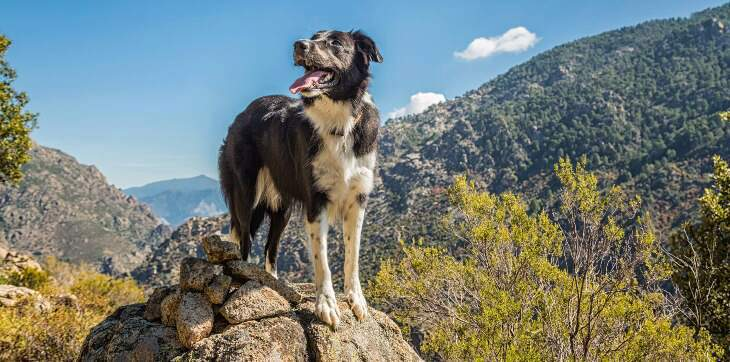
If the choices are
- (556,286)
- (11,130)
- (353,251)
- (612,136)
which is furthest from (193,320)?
(612,136)

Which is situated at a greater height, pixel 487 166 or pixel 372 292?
pixel 487 166

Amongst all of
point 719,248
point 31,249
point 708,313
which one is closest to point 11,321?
point 708,313

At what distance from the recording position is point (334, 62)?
15.2 ft

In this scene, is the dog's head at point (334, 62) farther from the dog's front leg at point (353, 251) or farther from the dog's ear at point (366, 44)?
the dog's front leg at point (353, 251)

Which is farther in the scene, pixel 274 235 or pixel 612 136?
pixel 612 136

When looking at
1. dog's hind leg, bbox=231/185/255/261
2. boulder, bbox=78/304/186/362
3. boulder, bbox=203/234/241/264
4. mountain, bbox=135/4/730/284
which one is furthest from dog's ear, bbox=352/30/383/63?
mountain, bbox=135/4/730/284

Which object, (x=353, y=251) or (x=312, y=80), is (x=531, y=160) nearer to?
(x=353, y=251)

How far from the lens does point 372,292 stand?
10875 millimetres

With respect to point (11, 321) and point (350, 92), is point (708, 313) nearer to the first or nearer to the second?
point (350, 92)

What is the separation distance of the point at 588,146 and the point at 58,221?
524ft

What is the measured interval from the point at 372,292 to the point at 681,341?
574 cm

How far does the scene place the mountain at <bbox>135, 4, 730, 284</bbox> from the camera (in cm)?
9525

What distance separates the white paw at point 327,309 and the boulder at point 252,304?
0.38m

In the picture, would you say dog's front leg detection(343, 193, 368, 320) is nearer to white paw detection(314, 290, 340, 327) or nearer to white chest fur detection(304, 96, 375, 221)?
white chest fur detection(304, 96, 375, 221)
